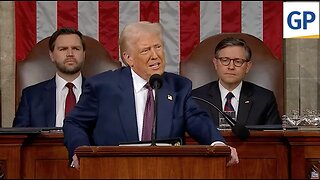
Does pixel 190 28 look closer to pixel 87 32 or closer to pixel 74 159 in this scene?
pixel 87 32

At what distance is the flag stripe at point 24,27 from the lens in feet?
20.5

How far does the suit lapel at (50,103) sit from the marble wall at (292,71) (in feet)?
4.01

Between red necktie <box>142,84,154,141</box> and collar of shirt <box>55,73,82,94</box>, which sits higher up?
collar of shirt <box>55,73,82,94</box>

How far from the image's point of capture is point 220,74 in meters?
5.23

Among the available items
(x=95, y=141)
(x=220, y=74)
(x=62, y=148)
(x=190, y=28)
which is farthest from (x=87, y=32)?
(x=95, y=141)

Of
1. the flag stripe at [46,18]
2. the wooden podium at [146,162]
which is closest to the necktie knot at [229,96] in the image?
the flag stripe at [46,18]

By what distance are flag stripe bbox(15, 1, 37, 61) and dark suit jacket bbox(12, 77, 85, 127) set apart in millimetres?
984

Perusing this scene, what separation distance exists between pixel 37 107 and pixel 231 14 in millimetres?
1947

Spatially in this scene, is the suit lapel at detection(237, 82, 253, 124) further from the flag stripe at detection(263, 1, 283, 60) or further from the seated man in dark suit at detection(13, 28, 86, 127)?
the flag stripe at detection(263, 1, 283, 60)

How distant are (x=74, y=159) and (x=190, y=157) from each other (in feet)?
2.16

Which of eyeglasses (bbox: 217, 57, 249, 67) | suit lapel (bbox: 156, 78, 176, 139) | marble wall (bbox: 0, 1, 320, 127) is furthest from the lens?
marble wall (bbox: 0, 1, 320, 127)

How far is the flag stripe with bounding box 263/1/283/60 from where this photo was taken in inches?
247

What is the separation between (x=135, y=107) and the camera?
143 inches

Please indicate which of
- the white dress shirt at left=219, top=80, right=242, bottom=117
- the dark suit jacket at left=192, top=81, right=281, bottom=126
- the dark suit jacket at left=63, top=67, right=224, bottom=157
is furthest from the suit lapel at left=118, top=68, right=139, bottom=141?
the white dress shirt at left=219, top=80, right=242, bottom=117
